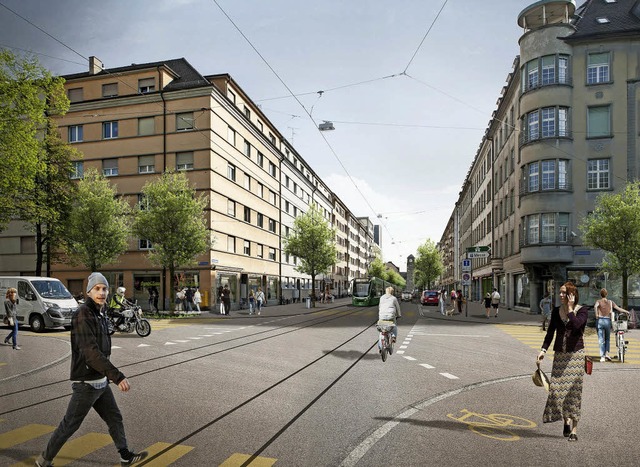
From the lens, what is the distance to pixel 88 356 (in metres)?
4.55

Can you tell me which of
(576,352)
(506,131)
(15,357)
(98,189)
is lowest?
(15,357)

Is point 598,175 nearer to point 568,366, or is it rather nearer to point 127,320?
point 127,320

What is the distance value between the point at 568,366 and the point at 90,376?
508cm

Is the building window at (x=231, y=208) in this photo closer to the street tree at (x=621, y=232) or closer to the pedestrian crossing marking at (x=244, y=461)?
the street tree at (x=621, y=232)

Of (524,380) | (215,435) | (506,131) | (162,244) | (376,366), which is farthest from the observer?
(506,131)

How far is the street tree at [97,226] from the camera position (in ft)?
106

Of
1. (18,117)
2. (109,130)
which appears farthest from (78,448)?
(109,130)

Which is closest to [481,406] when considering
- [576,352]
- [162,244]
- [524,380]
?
[576,352]

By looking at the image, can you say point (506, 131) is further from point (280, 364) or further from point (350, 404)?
point (350, 404)

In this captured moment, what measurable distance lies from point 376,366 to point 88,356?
748 cm

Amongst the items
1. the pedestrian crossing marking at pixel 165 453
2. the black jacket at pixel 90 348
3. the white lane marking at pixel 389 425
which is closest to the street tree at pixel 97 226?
the white lane marking at pixel 389 425

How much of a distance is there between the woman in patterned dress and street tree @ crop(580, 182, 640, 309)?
20.8 meters

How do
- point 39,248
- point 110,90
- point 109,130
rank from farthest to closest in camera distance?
point 110,90 < point 109,130 < point 39,248

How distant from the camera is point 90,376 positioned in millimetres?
4641
